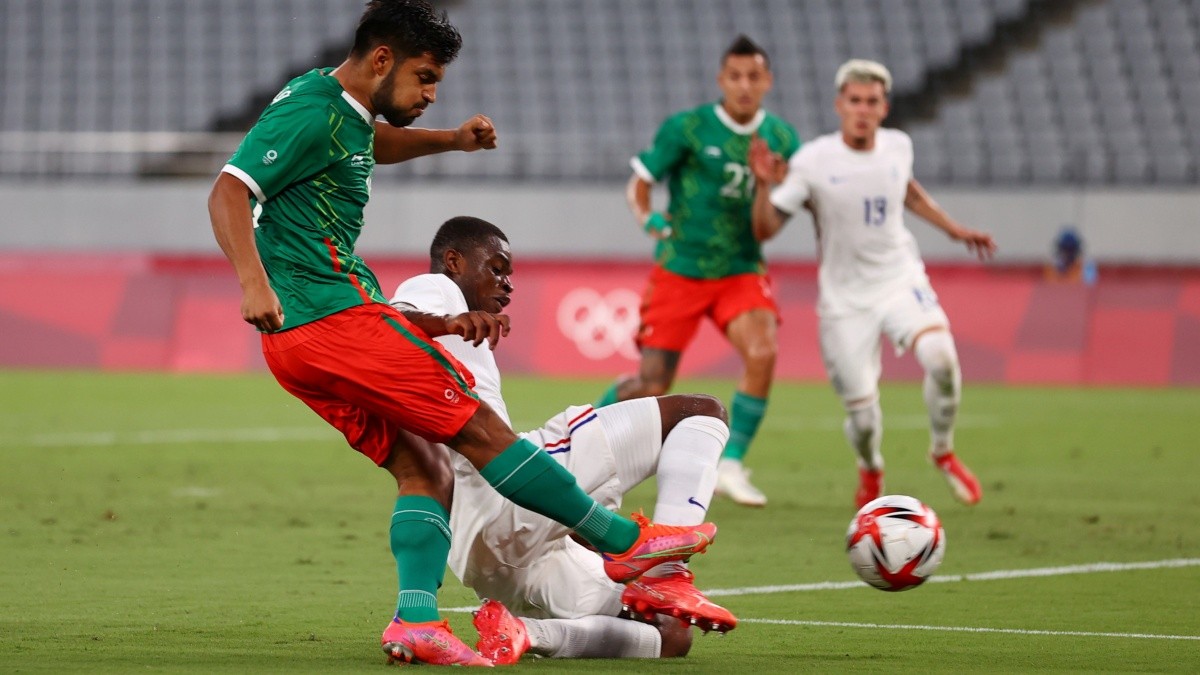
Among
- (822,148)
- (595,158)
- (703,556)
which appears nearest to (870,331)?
(822,148)

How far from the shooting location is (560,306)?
19594 millimetres

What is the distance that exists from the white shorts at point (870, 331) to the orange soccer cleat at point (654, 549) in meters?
4.76

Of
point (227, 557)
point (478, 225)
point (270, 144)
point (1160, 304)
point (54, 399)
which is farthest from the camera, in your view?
point (1160, 304)

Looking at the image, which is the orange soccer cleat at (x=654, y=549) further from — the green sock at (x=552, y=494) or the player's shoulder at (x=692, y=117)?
the player's shoulder at (x=692, y=117)

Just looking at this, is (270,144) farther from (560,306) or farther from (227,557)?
(560,306)

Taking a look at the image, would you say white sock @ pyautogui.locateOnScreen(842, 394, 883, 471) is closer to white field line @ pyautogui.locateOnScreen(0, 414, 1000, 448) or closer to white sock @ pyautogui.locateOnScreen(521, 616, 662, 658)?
white field line @ pyautogui.locateOnScreen(0, 414, 1000, 448)

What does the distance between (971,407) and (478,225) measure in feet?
38.7

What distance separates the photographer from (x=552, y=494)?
503cm

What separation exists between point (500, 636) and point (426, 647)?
0.20 metres

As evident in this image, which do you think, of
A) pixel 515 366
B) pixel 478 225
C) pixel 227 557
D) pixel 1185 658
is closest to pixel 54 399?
pixel 515 366

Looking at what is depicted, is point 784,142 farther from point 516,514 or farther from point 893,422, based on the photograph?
point 516,514

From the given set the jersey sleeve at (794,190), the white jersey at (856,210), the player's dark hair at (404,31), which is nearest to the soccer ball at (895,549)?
the player's dark hair at (404,31)

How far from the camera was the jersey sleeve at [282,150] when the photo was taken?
16.5 ft

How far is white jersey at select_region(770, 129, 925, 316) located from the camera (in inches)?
390
